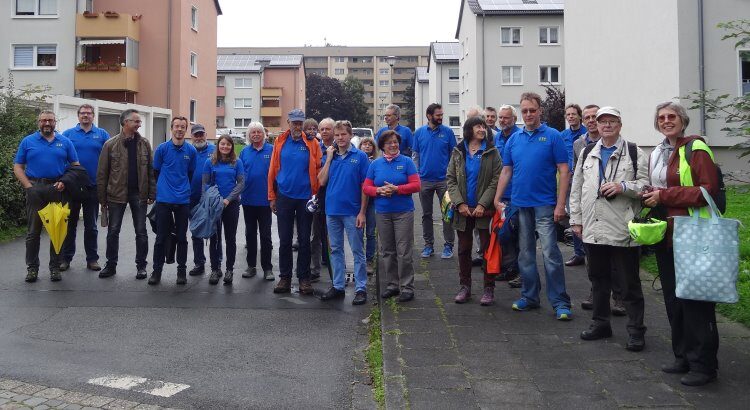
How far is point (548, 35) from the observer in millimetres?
50094

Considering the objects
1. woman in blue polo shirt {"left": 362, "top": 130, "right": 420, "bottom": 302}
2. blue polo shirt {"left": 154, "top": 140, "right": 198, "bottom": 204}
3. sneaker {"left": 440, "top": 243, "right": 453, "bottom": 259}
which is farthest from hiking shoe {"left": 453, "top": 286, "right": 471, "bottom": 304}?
blue polo shirt {"left": 154, "top": 140, "right": 198, "bottom": 204}

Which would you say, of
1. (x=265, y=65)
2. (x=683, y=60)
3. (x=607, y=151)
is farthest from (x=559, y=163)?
(x=265, y=65)

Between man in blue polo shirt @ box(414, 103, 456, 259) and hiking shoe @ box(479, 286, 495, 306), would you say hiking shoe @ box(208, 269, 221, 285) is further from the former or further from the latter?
hiking shoe @ box(479, 286, 495, 306)

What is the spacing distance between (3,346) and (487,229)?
4.55 m

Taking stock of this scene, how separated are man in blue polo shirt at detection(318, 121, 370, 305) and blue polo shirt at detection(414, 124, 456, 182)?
209 centimetres

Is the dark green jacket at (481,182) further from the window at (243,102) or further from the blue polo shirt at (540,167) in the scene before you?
the window at (243,102)

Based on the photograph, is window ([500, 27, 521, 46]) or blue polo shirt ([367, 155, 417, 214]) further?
window ([500, 27, 521, 46])

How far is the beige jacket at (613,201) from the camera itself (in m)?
5.55

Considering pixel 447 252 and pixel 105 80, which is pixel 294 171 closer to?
pixel 447 252

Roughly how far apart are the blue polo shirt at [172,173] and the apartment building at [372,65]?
131601 millimetres

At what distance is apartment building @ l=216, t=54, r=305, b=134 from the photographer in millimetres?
80875

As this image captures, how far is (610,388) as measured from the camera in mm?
4699

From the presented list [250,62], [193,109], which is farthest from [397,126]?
[250,62]

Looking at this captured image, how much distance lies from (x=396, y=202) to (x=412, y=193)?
8.5 inches
